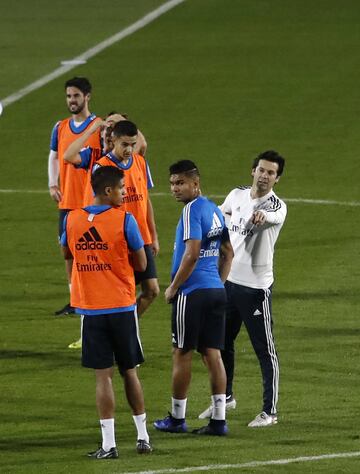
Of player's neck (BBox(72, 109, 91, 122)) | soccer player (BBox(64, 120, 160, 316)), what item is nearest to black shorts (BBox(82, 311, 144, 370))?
soccer player (BBox(64, 120, 160, 316))

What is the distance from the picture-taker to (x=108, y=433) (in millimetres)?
11695

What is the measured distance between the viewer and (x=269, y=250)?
1315 cm

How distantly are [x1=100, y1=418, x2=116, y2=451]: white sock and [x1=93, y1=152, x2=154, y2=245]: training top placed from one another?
318 centimetres

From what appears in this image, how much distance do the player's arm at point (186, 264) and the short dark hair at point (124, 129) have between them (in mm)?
1707

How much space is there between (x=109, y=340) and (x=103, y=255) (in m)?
0.67

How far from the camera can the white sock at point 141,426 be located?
465 inches

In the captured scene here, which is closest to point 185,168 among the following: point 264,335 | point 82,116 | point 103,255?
point 103,255

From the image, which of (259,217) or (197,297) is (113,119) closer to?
(259,217)

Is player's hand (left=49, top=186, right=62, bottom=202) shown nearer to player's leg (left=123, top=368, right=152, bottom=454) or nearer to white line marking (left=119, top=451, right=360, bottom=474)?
player's leg (left=123, top=368, right=152, bottom=454)

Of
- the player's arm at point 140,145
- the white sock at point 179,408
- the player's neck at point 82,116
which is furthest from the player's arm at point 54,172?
the white sock at point 179,408

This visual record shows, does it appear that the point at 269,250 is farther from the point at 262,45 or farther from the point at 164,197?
the point at 262,45

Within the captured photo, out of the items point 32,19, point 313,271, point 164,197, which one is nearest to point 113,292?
point 313,271

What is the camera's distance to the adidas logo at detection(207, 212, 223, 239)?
12398mm

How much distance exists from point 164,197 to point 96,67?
1224 centimetres
